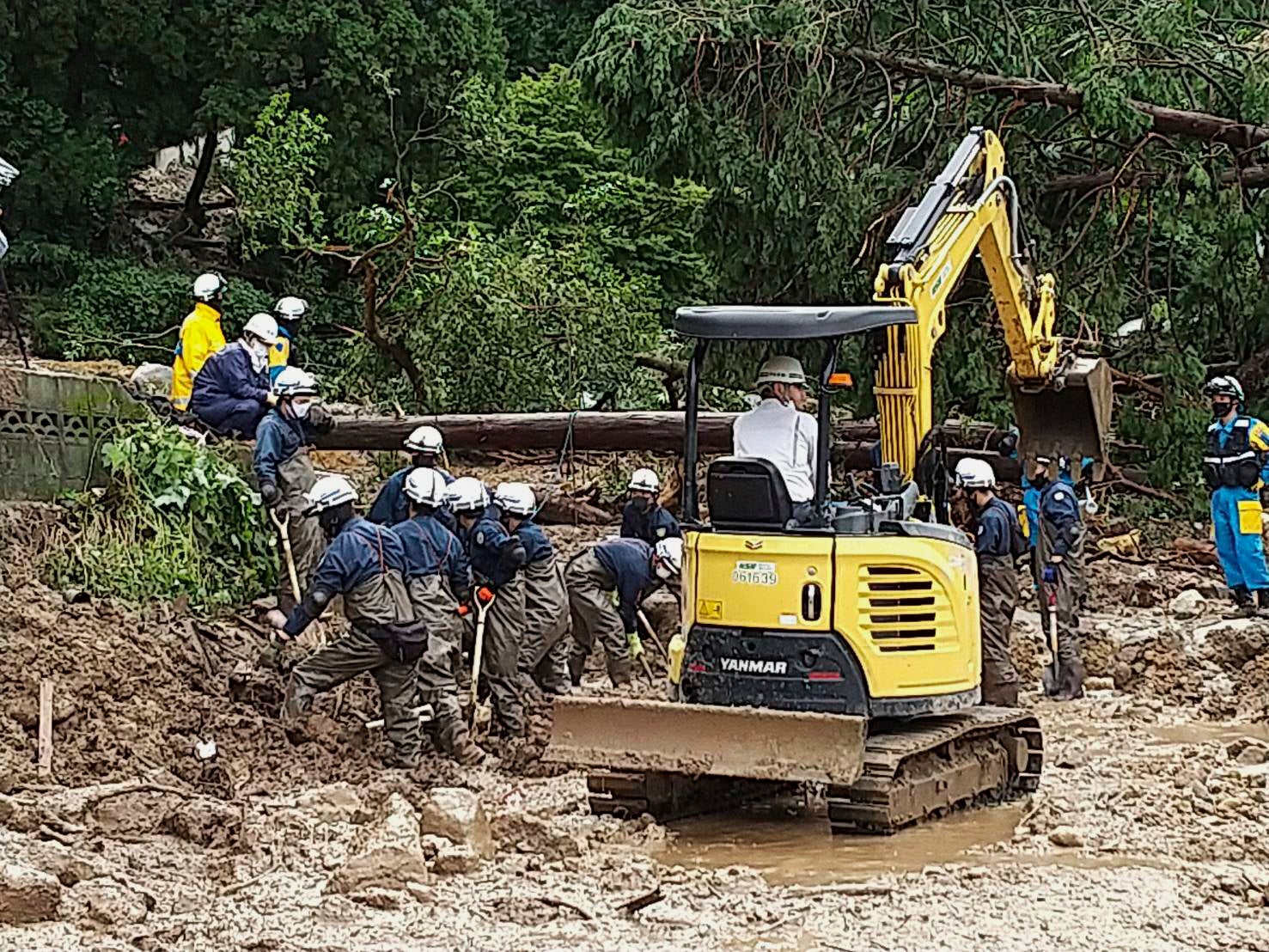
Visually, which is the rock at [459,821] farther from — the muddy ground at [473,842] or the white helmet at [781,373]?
the white helmet at [781,373]

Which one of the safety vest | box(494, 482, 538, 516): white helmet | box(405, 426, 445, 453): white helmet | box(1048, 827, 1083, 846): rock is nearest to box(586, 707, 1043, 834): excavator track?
box(1048, 827, 1083, 846): rock

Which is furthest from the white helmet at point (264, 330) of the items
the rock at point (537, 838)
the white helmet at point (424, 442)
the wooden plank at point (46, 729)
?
the rock at point (537, 838)

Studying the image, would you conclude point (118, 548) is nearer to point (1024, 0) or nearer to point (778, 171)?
point (778, 171)

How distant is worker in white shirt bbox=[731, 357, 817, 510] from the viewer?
28.6ft

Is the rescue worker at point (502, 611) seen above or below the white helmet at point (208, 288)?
below

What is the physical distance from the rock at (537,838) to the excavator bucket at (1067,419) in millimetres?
5832

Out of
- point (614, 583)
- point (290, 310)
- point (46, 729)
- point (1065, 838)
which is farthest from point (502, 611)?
point (1065, 838)

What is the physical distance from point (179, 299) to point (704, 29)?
435 inches

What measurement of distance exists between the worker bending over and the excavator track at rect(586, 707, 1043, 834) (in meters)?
5.24

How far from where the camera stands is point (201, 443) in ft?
42.4

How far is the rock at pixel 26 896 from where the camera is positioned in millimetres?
6898

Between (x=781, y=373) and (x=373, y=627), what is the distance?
2.72 metres

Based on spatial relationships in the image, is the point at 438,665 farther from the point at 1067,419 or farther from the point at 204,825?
the point at 1067,419

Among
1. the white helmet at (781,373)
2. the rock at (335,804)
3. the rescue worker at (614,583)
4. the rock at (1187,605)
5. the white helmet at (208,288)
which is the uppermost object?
the white helmet at (208,288)
